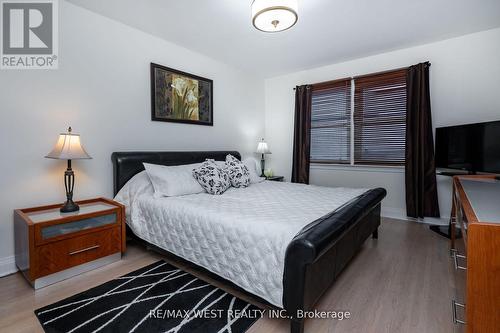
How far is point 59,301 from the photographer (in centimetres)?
170

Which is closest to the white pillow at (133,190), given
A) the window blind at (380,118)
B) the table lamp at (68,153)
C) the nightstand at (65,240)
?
the nightstand at (65,240)

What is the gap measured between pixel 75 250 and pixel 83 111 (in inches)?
54.5

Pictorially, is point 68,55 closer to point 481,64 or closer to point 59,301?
point 59,301

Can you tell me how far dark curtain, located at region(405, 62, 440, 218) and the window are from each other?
0.15 m

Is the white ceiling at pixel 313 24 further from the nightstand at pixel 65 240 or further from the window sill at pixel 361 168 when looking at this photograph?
the nightstand at pixel 65 240

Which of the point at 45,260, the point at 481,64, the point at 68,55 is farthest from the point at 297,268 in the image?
the point at 481,64

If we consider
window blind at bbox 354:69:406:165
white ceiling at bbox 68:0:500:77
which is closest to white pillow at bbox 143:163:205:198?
white ceiling at bbox 68:0:500:77

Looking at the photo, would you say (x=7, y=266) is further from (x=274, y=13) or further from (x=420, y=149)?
(x=420, y=149)

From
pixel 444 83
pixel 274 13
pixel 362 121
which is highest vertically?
pixel 274 13

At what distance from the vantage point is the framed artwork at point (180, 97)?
3.06 metres

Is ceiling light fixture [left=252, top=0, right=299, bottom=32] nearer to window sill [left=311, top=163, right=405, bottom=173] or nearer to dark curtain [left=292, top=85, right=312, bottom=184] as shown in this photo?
dark curtain [left=292, top=85, right=312, bottom=184]

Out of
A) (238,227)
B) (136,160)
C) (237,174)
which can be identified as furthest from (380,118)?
(136,160)

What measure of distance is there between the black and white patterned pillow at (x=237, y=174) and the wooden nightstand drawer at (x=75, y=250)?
1339 millimetres

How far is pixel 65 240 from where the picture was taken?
193cm
